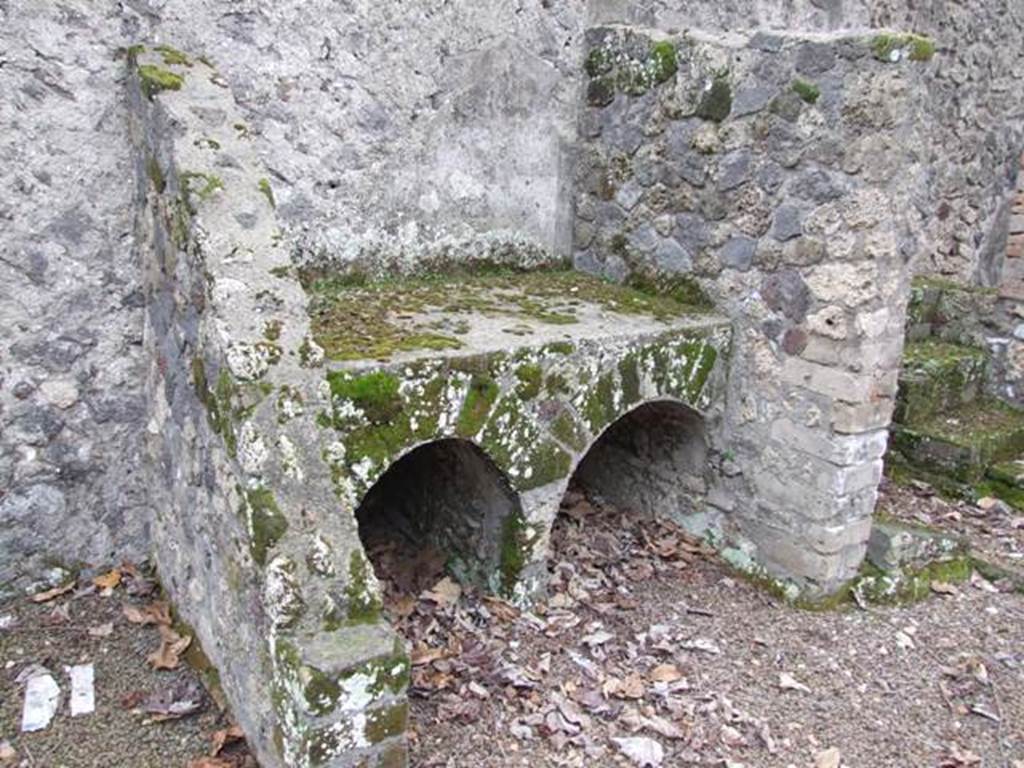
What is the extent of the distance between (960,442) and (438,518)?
3.30 meters

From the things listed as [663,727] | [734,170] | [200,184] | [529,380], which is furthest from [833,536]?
[200,184]

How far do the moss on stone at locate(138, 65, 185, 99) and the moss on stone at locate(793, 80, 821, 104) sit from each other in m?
2.57

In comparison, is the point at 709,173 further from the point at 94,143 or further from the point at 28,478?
the point at 28,478

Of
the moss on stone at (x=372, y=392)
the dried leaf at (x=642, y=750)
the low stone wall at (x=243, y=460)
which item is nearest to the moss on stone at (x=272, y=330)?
the low stone wall at (x=243, y=460)

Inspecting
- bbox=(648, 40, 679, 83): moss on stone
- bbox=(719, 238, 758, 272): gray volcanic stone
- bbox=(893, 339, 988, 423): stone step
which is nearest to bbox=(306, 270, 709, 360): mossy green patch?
bbox=(719, 238, 758, 272): gray volcanic stone

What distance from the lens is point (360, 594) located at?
8.95ft

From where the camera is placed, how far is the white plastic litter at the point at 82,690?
3115 millimetres

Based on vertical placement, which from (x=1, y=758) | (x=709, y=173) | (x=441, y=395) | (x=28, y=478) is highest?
(x=709, y=173)

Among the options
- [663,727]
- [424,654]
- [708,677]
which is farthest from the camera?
[708,677]

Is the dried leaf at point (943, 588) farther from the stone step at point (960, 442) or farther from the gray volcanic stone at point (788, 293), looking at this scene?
the gray volcanic stone at point (788, 293)

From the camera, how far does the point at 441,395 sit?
3.46m

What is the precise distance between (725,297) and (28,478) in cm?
319

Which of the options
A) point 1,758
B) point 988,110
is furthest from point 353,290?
point 988,110

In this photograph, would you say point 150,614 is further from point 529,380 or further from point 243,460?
point 529,380
